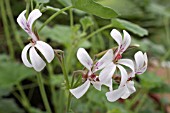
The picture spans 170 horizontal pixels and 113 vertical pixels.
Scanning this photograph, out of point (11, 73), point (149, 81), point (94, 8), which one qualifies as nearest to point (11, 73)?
point (11, 73)

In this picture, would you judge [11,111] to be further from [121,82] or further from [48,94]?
[121,82]

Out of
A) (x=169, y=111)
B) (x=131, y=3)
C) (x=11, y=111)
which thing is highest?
(x=131, y=3)

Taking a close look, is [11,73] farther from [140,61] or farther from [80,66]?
[140,61]

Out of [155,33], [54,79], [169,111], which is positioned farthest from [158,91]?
[155,33]

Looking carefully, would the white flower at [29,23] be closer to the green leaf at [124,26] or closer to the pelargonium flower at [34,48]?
the pelargonium flower at [34,48]

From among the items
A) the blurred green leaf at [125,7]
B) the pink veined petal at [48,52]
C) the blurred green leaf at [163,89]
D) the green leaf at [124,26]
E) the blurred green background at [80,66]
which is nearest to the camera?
the pink veined petal at [48,52]

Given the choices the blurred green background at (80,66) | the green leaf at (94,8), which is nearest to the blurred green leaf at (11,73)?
the blurred green background at (80,66)

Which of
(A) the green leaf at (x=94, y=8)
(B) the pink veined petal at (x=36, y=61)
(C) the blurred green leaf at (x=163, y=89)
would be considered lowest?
(C) the blurred green leaf at (x=163, y=89)

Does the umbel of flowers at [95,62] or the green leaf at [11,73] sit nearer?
the umbel of flowers at [95,62]

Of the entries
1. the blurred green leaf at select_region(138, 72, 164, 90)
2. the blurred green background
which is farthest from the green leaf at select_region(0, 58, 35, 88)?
the blurred green leaf at select_region(138, 72, 164, 90)
